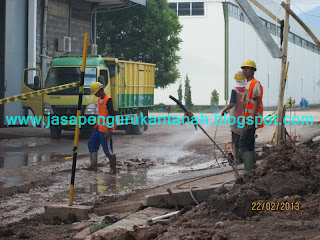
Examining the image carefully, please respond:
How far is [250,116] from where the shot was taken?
419 inches

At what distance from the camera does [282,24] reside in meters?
14.7

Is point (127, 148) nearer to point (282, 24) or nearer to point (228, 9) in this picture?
point (282, 24)

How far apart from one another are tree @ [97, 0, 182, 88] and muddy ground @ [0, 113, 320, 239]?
19130 mm

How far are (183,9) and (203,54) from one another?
4.85 m

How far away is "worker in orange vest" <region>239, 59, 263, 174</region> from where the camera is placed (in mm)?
10523

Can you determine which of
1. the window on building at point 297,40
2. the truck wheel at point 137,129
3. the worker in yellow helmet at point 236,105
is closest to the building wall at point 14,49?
the truck wheel at point 137,129

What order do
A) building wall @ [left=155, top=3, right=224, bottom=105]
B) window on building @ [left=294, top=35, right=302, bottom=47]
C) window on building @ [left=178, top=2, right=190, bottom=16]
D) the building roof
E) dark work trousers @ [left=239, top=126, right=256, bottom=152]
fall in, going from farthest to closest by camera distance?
window on building @ [left=294, top=35, right=302, bottom=47] < window on building @ [left=178, top=2, right=190, bottom=16] < building wall @ [left=155, top=3, right=224, bottom=105] < the building roof < dark work trousers @ [left=239, top=126, right=256, bottom=152]

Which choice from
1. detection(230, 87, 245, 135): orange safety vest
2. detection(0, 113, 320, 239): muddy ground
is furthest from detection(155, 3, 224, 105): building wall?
detection(230, 87, 245, 135): orange safety vest

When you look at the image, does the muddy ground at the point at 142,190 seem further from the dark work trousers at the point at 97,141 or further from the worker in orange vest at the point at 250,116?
the worker in orange vest at the point at 250,116

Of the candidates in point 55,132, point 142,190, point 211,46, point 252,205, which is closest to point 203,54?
point 211,46

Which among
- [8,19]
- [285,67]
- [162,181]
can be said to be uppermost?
[8,19]

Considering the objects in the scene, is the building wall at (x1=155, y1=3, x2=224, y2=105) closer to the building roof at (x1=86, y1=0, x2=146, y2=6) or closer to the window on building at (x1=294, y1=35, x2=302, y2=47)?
the building roof at (x1=86, y1=0, x2=146, y2=6)

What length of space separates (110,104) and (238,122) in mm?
2722

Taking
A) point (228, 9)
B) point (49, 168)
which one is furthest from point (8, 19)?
point (228, 9)
